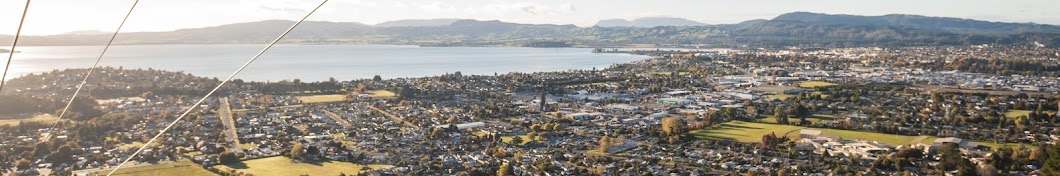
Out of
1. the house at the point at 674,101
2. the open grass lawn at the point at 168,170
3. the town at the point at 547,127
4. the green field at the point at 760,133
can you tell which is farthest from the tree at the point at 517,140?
the house at the point at 674,101

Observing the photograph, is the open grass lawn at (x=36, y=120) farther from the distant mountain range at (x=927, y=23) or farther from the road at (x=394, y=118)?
the distant mountain range at (x=927, y=23)

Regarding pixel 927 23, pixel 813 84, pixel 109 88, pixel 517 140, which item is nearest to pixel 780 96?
pixel 813 84

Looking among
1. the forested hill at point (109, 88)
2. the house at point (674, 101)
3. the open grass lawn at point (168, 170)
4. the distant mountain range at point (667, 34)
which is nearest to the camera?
the open grass lawn at point (168, 170)

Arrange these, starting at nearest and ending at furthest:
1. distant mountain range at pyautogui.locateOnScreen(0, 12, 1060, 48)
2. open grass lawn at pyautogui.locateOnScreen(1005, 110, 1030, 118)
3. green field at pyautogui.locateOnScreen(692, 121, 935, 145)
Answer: green field at pyautogui.locateOnScreen(692, 121, 935, 145), open grass lawn at pyautogui.locateOnScreen(1005, 110, 1030, 118), distant mountain range at pyautogui.locateOnScreen(0, 12, 1060, 48)

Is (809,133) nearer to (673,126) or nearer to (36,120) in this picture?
(673,126)

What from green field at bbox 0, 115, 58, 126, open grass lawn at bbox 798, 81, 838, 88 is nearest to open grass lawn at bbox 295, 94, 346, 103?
green field at bbox 0, 115, 58, 126

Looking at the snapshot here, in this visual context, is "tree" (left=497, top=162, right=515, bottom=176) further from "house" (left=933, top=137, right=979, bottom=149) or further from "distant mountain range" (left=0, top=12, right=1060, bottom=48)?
"distant mountain range" (left=0, top=12, right=1060, bottom=48)
